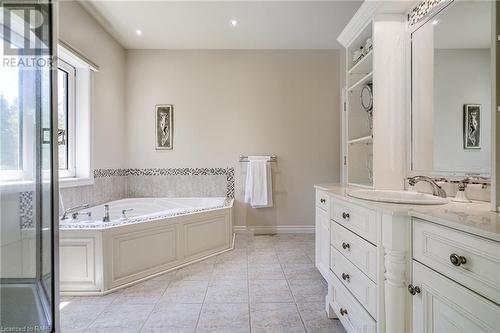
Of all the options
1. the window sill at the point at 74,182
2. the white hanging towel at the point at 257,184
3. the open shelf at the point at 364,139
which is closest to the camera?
the open shelf at the point at 364,139

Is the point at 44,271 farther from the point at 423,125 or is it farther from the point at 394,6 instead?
the point at 394,6

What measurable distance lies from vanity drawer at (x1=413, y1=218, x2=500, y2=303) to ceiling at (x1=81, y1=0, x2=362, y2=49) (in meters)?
2.57

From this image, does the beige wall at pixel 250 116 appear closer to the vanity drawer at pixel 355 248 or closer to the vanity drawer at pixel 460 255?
the vanity drawer at pixel 355 248

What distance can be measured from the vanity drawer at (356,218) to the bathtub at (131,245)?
1.58 metres

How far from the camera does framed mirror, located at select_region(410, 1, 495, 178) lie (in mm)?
1206

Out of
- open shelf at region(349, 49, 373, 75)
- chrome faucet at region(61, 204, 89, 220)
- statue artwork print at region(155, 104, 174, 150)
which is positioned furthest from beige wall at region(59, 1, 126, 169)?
open shelf at region(349, 49, 373, 75)

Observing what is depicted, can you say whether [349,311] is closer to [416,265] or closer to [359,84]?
[416,265]

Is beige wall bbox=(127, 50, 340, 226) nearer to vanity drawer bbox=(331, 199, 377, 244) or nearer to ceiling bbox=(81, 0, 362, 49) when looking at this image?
ceiling bbox=(81, 0, 362, 49)

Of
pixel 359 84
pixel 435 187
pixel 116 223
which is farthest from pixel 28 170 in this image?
pixel 359 84

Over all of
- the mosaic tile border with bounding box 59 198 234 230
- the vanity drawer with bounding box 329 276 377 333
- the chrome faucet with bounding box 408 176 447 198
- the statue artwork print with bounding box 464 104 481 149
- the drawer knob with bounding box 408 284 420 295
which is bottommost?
the vanity drawer with bounding box 329 276 377 333

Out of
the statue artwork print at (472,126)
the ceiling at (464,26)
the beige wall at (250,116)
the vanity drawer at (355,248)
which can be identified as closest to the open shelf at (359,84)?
the ceiling at (464,26)

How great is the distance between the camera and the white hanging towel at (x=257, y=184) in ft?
11.6

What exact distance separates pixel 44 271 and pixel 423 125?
2089 mm

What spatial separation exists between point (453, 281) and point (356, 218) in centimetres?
52
